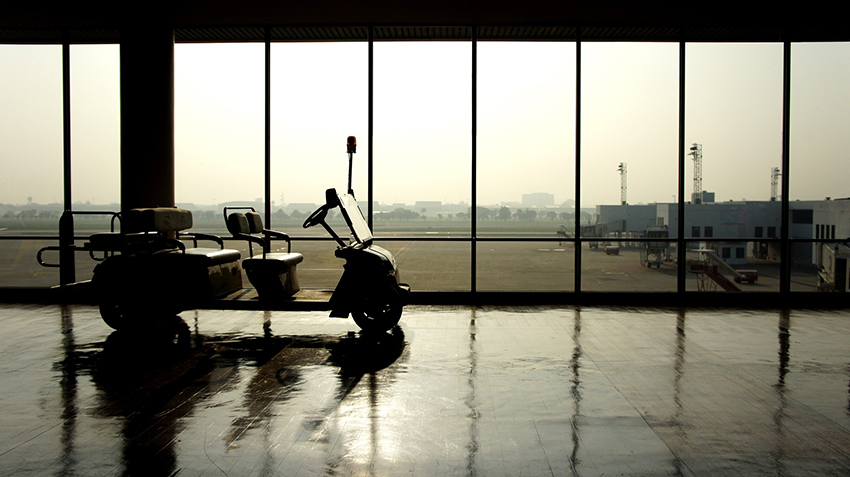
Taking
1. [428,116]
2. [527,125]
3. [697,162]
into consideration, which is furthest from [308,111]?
[697,162]

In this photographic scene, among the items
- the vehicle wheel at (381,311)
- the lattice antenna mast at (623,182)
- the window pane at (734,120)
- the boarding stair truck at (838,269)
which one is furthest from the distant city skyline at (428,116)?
the vehicle wheel at (381,311)

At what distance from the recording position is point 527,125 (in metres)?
9.30

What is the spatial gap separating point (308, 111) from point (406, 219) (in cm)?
227

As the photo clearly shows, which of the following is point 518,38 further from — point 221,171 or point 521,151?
point 221,171

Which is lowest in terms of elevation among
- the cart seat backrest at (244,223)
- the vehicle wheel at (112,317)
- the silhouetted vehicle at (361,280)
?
the vehicle wheel at (112,317)

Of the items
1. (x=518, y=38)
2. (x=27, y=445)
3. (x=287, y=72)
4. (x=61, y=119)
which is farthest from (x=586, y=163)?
(x=61, y=119)

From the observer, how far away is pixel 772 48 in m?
8.14

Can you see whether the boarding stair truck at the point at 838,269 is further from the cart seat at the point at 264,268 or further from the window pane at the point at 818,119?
the cart seat at the point at 264,268

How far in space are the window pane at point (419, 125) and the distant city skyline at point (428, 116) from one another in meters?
0.03

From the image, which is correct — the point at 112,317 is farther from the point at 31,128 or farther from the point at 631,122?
the point at 631,122

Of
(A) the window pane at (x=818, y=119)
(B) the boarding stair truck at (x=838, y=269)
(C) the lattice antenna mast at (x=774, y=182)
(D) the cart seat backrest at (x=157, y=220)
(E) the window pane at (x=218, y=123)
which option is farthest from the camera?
(B) the boarding stair truck at (x=838, y=269)

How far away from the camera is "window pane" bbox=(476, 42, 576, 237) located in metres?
8.07

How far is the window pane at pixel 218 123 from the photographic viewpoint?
7887 millimetres

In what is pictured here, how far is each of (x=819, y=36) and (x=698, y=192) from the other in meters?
2.73
